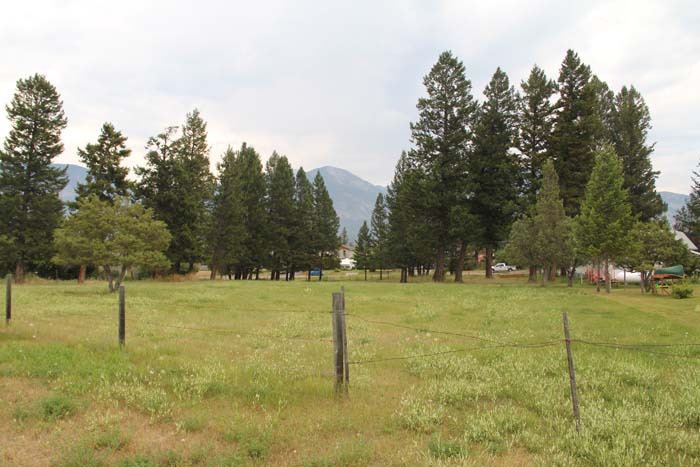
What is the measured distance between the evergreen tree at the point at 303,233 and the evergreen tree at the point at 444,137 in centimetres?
2285

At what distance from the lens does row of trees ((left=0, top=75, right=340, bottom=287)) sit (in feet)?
98.3

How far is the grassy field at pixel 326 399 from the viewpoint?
18.2 feet

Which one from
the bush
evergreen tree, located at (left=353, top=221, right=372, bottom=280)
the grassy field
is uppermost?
evergreen tree, located at (left=353, top=221, right=372, bottom=280)

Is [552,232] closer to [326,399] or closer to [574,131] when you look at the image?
[574,131]

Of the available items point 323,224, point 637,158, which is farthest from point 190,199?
point 637,158

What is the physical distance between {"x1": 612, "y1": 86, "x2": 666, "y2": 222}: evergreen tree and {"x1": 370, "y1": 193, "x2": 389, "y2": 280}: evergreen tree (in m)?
34.9

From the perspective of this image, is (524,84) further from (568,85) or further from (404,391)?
(404,391)

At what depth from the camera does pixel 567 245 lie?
3712 cm

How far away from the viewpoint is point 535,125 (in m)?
51.4

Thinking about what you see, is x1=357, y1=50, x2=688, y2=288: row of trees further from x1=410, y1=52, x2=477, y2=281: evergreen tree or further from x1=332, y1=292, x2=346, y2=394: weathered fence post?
x1=332, y1=292, x2=346, y2=394: weathered fence post

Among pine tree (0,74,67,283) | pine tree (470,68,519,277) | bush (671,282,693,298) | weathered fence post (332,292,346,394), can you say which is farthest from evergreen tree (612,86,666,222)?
pine tree (0,74,67,283)

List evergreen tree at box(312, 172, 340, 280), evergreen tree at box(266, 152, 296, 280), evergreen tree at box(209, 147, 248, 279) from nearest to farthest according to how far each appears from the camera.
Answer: evergreen tree at box(209, 147, 248, 279) < evergreen tree at box(266, 152, 296, 280) < evergreen tree at box(312, 172, 340, 280)

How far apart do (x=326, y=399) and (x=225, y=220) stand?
52.1 meters

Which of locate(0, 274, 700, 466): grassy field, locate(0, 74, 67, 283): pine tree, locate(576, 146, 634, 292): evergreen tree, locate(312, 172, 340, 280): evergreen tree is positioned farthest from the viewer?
locate(312, 172, 340, 280): evergreen tree
